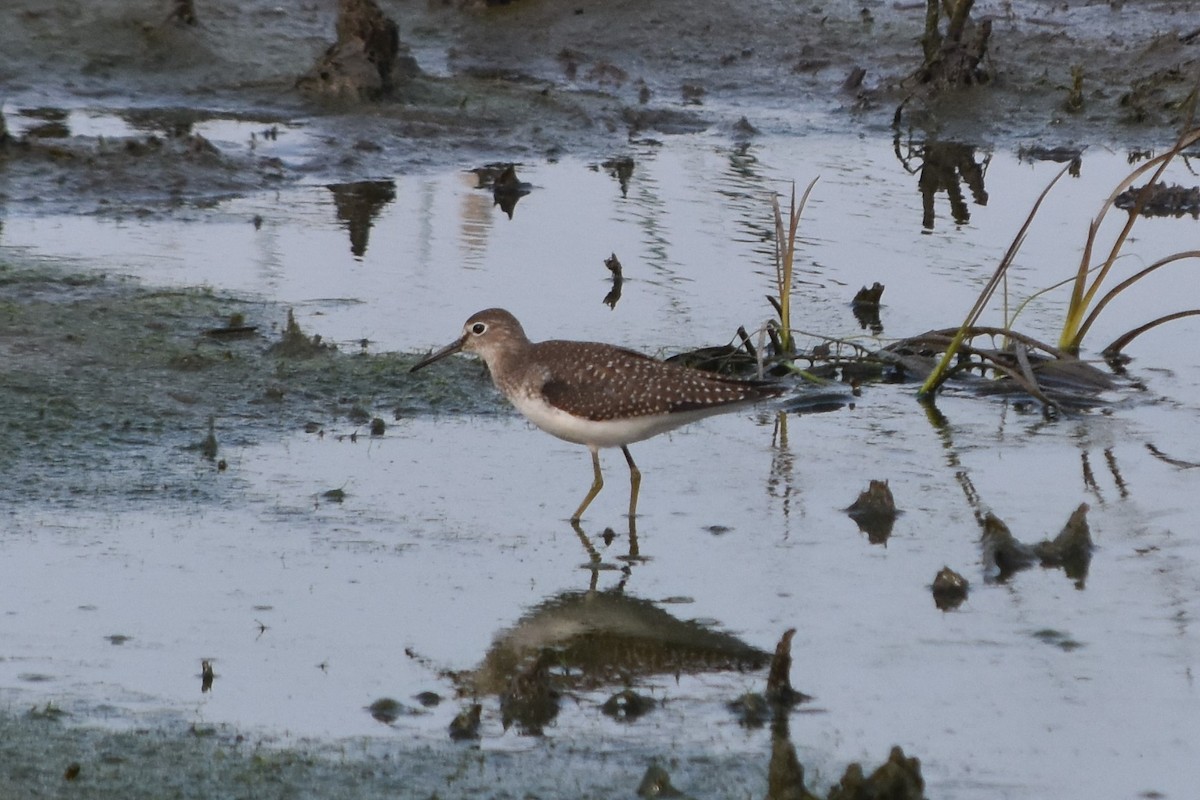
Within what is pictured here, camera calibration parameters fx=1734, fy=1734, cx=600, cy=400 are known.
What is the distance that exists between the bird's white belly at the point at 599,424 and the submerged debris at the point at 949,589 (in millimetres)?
1337

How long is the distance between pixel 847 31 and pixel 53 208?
28.1ft

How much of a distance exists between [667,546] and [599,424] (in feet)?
1.93

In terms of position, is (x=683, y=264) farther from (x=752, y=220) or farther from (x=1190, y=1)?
(x=1190, y=1)

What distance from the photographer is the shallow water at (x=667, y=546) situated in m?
5.38

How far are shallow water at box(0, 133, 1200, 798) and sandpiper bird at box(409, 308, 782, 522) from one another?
1.17 feet

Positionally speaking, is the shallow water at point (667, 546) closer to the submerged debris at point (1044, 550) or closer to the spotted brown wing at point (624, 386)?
the submerged debris at point (1044, 550)

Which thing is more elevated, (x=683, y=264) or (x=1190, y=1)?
(x=1190, y=1)

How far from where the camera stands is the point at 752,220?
479 inches

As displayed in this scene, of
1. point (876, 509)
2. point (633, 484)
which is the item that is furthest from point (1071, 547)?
point (633, 484)

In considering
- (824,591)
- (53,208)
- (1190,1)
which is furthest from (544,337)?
(1190,1)

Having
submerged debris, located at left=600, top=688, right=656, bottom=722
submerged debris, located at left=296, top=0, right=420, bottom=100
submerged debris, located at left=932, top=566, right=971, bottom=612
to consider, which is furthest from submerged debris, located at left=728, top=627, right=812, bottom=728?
submerged debris, located at left=296, top=0, right=420, bottom=100

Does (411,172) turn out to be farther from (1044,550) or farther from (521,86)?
(1044,550)

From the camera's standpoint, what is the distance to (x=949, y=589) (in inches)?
252

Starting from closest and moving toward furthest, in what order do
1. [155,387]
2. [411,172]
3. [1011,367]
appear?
1. [155,387]
2. [1011,367]
3. [411,172]
